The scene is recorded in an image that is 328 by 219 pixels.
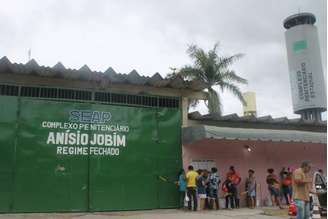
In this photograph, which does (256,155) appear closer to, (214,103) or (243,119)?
(243,119)

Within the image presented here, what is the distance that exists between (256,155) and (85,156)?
22.0ft

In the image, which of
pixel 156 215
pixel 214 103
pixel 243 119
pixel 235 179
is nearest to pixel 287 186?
pixel 235 179

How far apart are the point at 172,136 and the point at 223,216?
348 centimetres

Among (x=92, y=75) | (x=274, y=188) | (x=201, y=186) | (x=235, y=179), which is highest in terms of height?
(x=92, y=75)

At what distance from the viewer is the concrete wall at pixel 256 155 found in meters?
15.5

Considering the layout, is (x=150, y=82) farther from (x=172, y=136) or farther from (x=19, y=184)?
(x=19, y=184)

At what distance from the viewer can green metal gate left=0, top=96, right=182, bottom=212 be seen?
12.8m

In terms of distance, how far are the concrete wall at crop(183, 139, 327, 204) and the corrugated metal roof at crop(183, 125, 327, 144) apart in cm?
76

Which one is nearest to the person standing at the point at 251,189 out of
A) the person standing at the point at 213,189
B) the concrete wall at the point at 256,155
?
the concrete wall at the point at 256,155

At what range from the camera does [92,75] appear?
44.8ft

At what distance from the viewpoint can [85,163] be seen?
1352 centimetres

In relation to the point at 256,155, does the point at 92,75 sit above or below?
above

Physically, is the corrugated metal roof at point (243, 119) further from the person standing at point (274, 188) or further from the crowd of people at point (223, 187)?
the person standing at point (274, 188)

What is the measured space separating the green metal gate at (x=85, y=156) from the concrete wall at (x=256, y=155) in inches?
36.6
